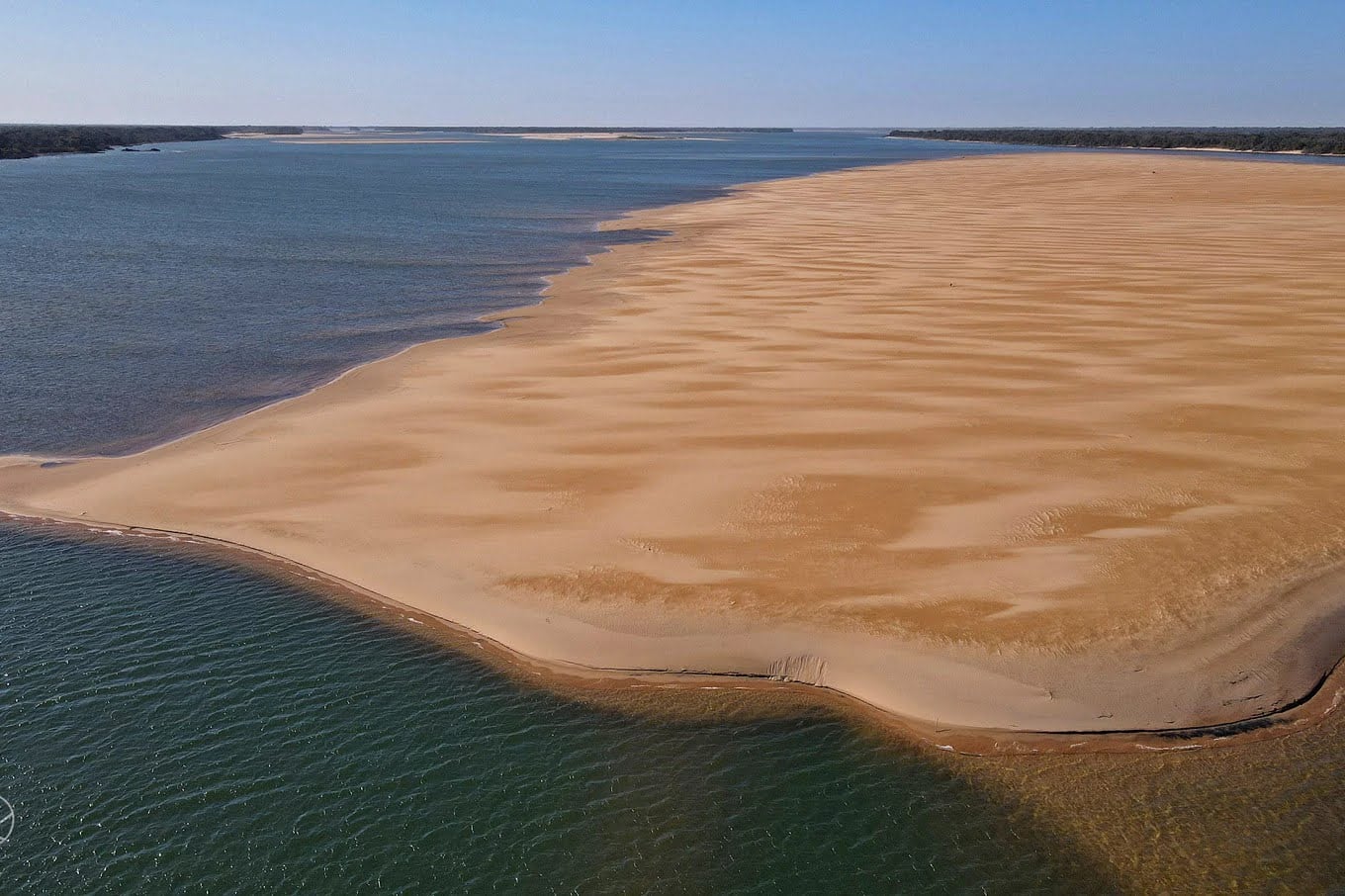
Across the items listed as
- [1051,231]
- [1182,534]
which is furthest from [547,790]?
[1051,231]

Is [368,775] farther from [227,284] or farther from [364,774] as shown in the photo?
[227,284]

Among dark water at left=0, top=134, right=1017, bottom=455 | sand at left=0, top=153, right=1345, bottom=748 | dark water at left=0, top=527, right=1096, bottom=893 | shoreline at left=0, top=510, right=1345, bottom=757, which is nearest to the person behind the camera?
dark water at left=0, top=527, right=1096, bottom=893

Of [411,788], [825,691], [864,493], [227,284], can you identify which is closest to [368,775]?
[411,788]

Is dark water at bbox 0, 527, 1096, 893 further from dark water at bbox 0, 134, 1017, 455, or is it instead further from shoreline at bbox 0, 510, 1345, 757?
dark water at bbox 0, 134, 1017, 455

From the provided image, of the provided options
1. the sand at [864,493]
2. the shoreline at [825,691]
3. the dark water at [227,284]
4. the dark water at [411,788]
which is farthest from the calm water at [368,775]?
the dark water at [227,284]

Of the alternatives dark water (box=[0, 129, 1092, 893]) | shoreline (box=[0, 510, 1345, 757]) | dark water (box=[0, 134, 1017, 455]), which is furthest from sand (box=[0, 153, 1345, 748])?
dark water (box=[0, 134, 1017, 455])

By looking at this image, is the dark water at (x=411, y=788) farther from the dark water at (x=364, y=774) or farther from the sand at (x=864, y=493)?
the sand at (x=864, y=493)

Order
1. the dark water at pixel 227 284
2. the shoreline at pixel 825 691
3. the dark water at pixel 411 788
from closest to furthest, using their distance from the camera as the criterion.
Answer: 1. the dark water at pixel 411 788
2. the shoreline at pixel 825 691
3. the dark water at pixel 227 284

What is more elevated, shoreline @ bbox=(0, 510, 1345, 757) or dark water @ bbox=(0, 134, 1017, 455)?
dark water @ bbox=(0, 134, 1017, 455)
